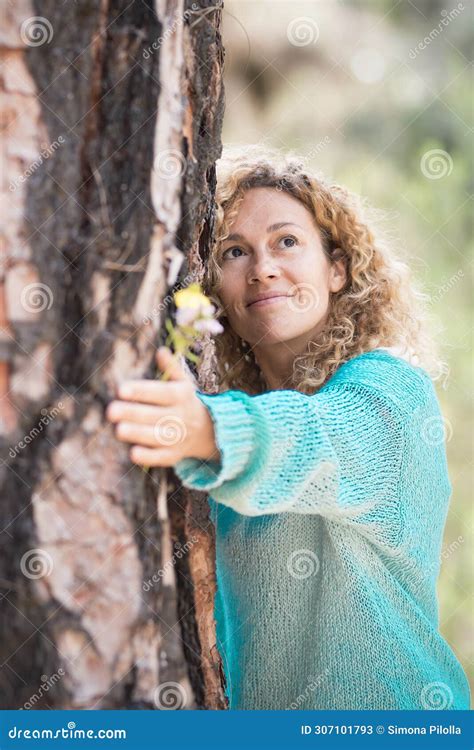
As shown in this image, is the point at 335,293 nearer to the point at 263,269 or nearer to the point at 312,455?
the point at 263,269

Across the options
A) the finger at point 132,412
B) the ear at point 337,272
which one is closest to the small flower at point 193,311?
the finger at point 132,412

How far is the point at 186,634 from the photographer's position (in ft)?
4.05

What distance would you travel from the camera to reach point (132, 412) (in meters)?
1.07

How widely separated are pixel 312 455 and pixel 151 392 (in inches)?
10.2

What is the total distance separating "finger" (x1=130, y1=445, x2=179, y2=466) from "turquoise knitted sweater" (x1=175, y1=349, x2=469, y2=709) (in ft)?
0.65

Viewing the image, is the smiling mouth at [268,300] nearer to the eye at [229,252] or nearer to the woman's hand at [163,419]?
the eye at [229,252]

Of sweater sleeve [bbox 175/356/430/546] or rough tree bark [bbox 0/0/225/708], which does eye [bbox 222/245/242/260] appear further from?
rough tree bark [bbox 0/0/225/708]

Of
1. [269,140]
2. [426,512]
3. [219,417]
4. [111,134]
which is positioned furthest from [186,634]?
[269,140]

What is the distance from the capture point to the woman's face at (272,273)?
173 cm

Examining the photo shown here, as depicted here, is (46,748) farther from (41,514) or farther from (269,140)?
(269,140)

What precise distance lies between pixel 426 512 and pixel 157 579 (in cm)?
59

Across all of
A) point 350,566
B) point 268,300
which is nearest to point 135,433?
point 350,566

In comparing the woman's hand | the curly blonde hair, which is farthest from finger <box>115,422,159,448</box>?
the curly blonde hair

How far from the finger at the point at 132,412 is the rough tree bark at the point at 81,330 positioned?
0.01m
